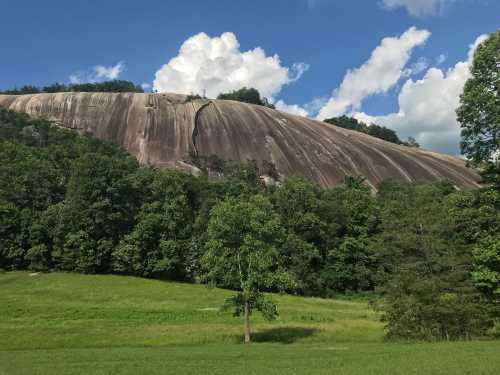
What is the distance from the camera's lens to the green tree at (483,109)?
19375mm

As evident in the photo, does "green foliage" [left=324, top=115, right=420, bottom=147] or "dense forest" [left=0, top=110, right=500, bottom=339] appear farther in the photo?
"green foliage" [left=324, top=115, right=420, bottom=147]

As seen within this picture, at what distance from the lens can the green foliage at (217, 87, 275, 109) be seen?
414 feet

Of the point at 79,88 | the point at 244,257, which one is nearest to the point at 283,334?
the point at 244,257

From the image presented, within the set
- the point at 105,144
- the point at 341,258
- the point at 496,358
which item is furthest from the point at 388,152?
the point at 496,358

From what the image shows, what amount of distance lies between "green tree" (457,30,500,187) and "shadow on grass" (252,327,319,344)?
12.6 meters

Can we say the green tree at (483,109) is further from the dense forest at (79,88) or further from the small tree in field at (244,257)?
the dense forest at (79,88)

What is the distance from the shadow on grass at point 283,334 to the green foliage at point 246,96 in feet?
337

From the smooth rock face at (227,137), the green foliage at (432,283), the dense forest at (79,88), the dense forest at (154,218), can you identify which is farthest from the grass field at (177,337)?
the dense forest at (79,88)

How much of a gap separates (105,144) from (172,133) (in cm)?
966

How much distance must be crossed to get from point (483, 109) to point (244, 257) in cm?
1317

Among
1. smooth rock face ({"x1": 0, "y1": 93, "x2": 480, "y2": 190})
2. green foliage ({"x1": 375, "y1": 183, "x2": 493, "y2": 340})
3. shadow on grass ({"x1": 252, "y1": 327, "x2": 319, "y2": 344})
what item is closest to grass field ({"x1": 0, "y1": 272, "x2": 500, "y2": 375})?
shadow on grass ({"x1": 252, "y1": 327, "x2": 319, "y2": 344})

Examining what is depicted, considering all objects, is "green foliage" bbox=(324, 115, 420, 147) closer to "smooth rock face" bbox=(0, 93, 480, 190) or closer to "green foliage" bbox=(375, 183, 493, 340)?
"smooth rock face" bbox=(0, 93, 480, 190)

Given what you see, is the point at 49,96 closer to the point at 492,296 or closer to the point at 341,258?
the point at 341,258

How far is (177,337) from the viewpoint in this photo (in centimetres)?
2397
